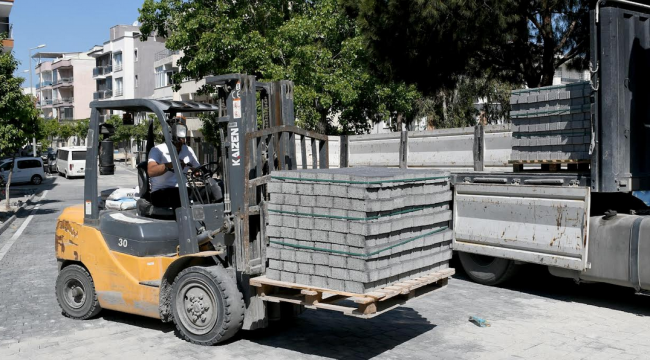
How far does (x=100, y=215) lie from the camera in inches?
320

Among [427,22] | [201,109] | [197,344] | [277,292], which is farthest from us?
[427,22]

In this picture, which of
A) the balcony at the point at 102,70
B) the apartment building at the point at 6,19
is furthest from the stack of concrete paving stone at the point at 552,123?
the balcony at the point at 102,70

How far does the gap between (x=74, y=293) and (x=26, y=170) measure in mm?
36792

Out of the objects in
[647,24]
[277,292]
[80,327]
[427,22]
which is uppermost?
[427,22]

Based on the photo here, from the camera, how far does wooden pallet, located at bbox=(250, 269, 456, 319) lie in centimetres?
583

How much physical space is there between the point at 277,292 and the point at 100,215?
8.91 ft

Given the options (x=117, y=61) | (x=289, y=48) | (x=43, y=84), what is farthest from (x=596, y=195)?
(x=43, y=84)

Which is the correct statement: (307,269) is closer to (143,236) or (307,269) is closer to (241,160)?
(241,160)

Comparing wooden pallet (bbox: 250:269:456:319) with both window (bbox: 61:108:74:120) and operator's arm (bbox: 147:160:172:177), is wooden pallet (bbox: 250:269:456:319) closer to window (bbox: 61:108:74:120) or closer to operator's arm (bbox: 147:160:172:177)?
operator's arm (bbox: 147:160:172:177)

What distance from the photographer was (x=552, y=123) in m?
9.16

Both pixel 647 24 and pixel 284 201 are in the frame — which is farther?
pixel 647 24

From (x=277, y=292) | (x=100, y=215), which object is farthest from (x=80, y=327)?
(x=277, y=292)

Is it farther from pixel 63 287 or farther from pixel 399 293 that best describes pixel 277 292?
pixel 63 287

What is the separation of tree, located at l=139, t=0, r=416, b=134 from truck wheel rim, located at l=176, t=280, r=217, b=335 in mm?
16364
